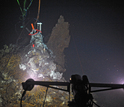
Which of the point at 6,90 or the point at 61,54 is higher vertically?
the point at 61,54

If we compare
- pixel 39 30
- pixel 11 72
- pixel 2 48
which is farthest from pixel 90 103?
pixel 2 48

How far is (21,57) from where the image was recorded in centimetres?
1488

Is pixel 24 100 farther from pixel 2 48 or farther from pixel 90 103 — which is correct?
pixel 90 103

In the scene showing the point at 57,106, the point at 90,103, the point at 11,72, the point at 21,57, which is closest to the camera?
the point at 90,103

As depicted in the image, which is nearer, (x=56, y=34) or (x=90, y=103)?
(x=90, y=103)

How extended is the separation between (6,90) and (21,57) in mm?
5348

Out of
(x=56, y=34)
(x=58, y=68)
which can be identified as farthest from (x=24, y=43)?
(x=58, y=68)

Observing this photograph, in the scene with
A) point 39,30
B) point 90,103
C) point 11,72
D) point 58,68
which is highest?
point 39,30

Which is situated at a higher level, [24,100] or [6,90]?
[6,90]

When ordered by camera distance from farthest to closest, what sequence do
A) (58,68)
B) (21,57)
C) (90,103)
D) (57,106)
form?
(58,68) < (21,57) < (57,106) < (90,103)

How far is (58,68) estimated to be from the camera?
16.7 metres

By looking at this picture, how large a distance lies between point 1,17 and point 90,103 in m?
16.2

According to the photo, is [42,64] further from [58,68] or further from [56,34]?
[56,34]

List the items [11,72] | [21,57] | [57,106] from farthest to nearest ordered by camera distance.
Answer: [21,57]
[11,72]
[57,106]
